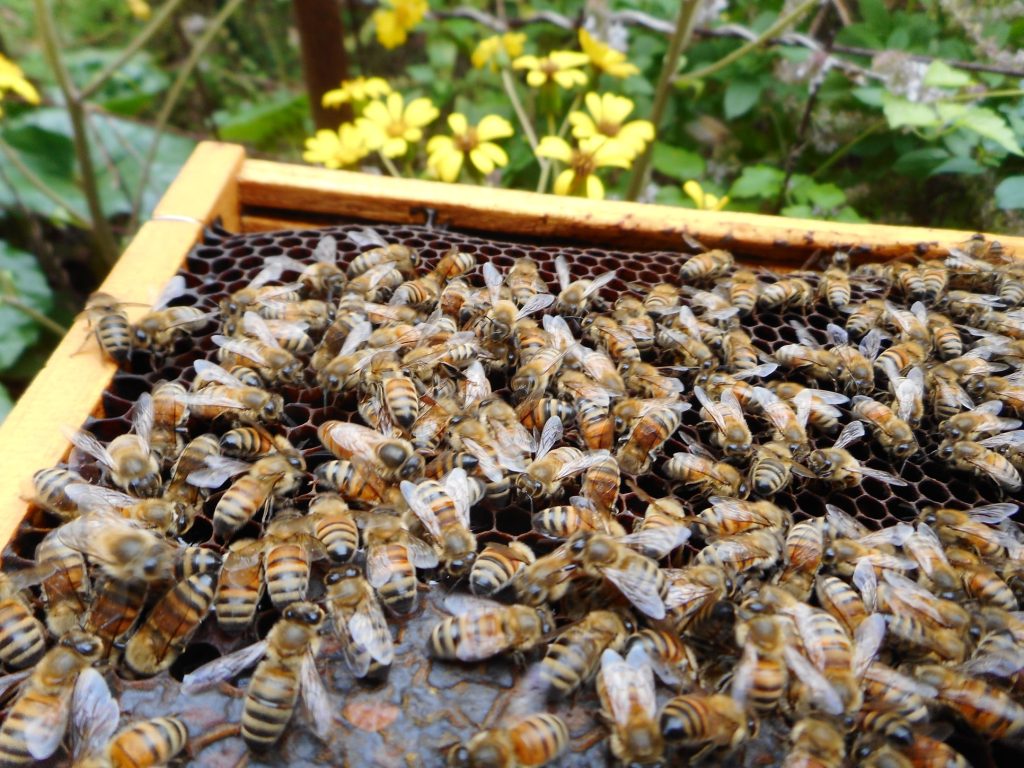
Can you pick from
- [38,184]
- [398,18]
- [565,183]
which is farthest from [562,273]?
[38,184]

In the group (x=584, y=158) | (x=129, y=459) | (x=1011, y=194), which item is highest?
(x=1011, y=194)

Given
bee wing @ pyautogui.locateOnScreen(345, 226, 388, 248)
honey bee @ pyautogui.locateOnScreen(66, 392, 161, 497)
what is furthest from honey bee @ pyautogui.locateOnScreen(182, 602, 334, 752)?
bee wing @ pyautogui.locateOnScreen(345, 226, 388, 248)

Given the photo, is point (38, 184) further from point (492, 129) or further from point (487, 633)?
point (487, 633)

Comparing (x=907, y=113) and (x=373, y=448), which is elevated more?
(x=907, y=113)

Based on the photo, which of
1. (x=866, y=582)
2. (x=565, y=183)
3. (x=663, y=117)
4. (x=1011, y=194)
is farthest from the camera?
(x=663, y=117)

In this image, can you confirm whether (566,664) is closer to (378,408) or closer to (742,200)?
(378,408)

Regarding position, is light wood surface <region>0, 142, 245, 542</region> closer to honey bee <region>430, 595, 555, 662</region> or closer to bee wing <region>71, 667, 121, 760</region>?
bee wing <region>71, 667, 121, 760</region>

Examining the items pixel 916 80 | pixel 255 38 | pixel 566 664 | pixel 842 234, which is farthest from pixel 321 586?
pixel 255 38
